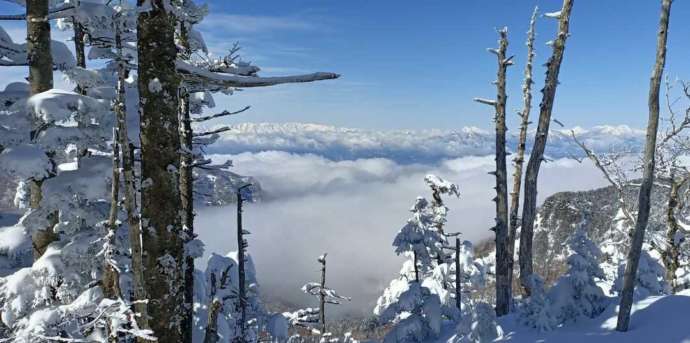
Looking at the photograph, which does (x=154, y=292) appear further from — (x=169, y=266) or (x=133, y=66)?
(x=133, y=66)

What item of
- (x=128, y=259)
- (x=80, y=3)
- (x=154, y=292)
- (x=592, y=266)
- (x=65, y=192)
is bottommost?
(x=592, y=266)

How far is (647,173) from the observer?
9.40 metres

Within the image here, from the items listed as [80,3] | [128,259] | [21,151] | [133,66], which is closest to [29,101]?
[21,151]

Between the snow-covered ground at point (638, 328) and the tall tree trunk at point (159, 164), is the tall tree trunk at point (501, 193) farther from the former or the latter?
the tall tree trunk at point (159, 164)

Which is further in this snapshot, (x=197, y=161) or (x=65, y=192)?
(x=197, y=161)

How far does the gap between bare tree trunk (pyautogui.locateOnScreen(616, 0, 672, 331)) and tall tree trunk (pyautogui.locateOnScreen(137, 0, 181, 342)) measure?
8.77m

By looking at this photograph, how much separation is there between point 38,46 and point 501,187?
14025 mm

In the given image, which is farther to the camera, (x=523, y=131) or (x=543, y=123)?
(x=523, y=131)

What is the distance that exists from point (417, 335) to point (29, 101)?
40.4ft

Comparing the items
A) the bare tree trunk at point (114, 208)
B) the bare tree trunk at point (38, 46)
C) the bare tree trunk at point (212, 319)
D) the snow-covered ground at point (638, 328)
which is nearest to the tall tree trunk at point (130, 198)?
the bare tree trunk at point (114, 208)

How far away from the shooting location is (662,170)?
17.1 meters

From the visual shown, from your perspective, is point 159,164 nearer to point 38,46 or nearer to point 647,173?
point 38,46

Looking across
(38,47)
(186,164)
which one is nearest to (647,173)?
(186,164)

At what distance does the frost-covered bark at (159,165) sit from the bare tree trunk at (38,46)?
4.73 meters
